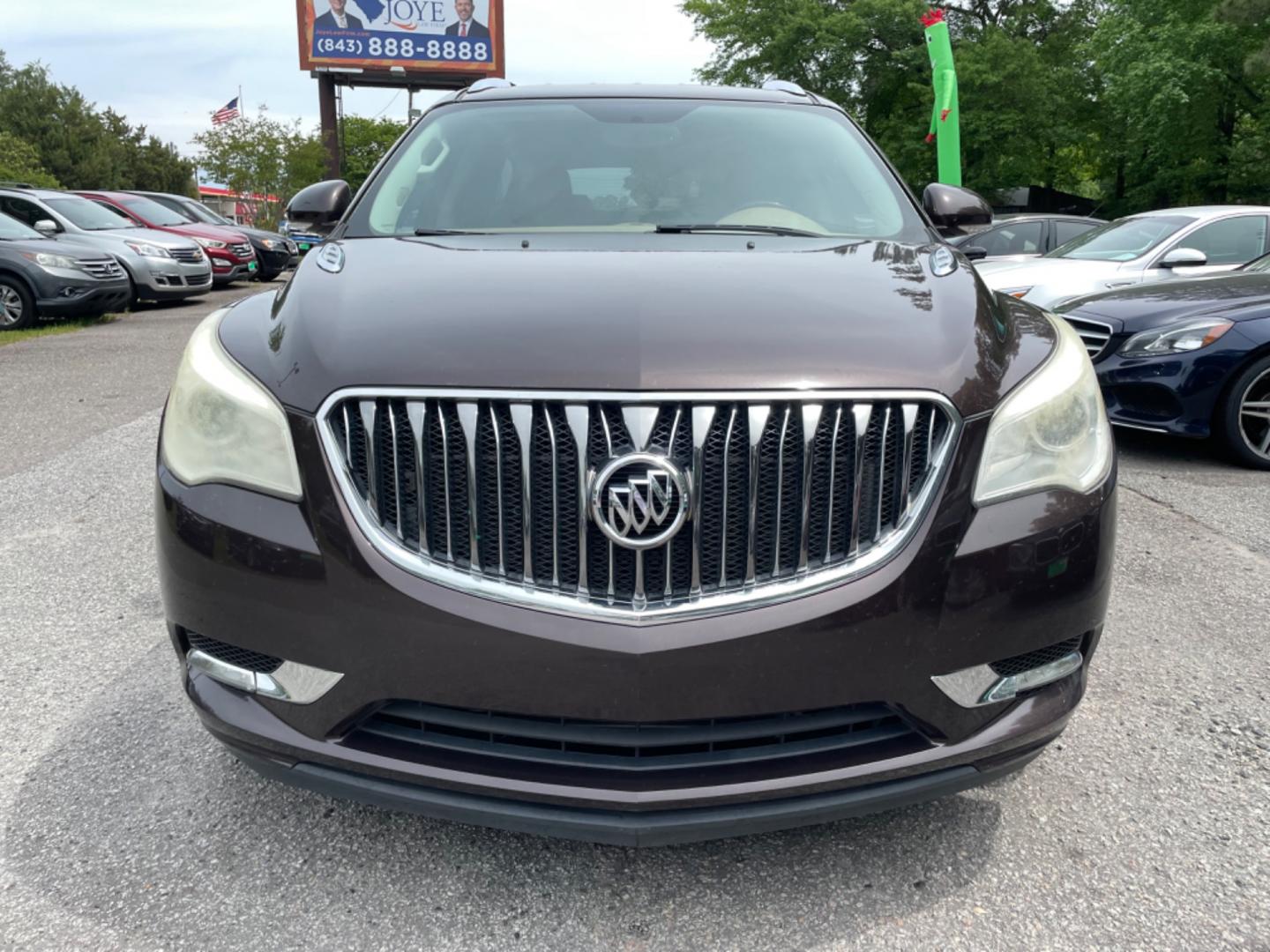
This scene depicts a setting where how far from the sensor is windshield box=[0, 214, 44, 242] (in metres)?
12.1

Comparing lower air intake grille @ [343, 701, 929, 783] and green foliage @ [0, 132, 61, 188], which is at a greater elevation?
green foliage @ [0, 132, 61, 188]

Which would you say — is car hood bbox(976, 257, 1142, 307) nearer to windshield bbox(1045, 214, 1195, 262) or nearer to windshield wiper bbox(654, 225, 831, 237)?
windshield bbox(1045, 214, 1195, 262)

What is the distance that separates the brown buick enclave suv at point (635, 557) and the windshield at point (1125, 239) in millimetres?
7796

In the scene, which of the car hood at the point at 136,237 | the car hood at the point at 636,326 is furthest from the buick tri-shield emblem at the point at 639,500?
the car hood at the point at 136,237

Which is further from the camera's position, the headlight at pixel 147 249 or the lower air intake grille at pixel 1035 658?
the headlight at pixel 147 249

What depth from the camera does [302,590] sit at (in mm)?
1894

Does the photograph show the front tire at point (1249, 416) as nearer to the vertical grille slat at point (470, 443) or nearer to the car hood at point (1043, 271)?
the car hood at point (1043, 271)

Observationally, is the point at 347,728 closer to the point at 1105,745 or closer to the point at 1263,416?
the point at 1105,745

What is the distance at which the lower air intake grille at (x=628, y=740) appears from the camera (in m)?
1.87

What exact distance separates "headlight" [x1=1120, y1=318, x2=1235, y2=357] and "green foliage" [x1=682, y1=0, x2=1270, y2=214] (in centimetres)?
2041

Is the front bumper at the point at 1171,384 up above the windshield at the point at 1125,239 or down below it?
below

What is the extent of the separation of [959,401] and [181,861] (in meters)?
1.86

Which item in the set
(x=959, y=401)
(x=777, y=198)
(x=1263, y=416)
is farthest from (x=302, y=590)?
(x=1263, y=416)

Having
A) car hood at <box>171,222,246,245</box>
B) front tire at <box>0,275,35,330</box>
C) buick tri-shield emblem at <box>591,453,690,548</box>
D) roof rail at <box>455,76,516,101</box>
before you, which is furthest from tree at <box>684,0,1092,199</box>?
buick tri-shield emblem at <box>591,453,690,548</box>
